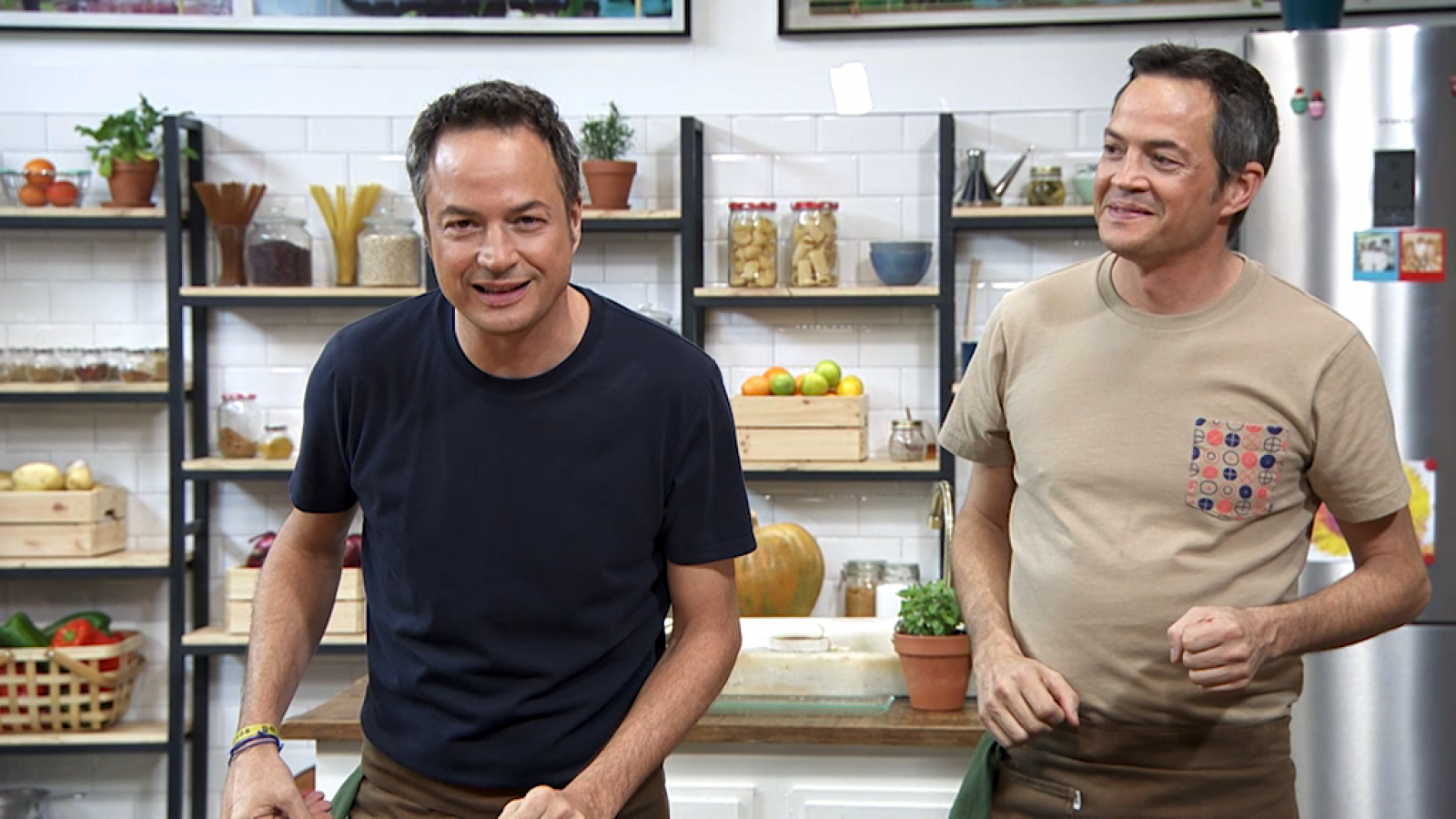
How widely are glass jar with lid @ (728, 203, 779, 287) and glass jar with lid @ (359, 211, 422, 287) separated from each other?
88 centimetres

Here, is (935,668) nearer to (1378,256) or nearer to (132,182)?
(1378,256)

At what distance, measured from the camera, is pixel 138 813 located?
4652 millimetres

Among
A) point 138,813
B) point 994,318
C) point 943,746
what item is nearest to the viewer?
point 994,318

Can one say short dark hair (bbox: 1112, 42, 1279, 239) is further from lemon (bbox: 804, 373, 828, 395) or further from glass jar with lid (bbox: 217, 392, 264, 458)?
glass jar with lid (bbox: 217, 392, 264, 458)

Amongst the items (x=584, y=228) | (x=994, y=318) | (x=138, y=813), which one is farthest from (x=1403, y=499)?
(x=138, y=813)

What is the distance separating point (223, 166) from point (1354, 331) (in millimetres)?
3528

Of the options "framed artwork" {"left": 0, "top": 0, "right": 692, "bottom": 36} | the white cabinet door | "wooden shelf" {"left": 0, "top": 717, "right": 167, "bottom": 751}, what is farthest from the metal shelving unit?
the white cabinet door

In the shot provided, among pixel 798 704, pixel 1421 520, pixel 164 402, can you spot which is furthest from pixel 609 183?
pixel 1421 520

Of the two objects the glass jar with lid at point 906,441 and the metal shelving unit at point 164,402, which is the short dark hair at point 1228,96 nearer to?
the glass jar with lid at point 906,441

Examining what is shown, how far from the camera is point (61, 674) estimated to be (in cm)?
430

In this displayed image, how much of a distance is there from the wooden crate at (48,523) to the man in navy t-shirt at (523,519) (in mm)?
2906

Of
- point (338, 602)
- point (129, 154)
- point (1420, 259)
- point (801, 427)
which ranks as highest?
point (129, 154)

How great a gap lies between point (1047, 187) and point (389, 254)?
1.80 metres

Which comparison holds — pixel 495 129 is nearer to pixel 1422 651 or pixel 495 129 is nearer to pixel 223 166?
pixel 1422 651
